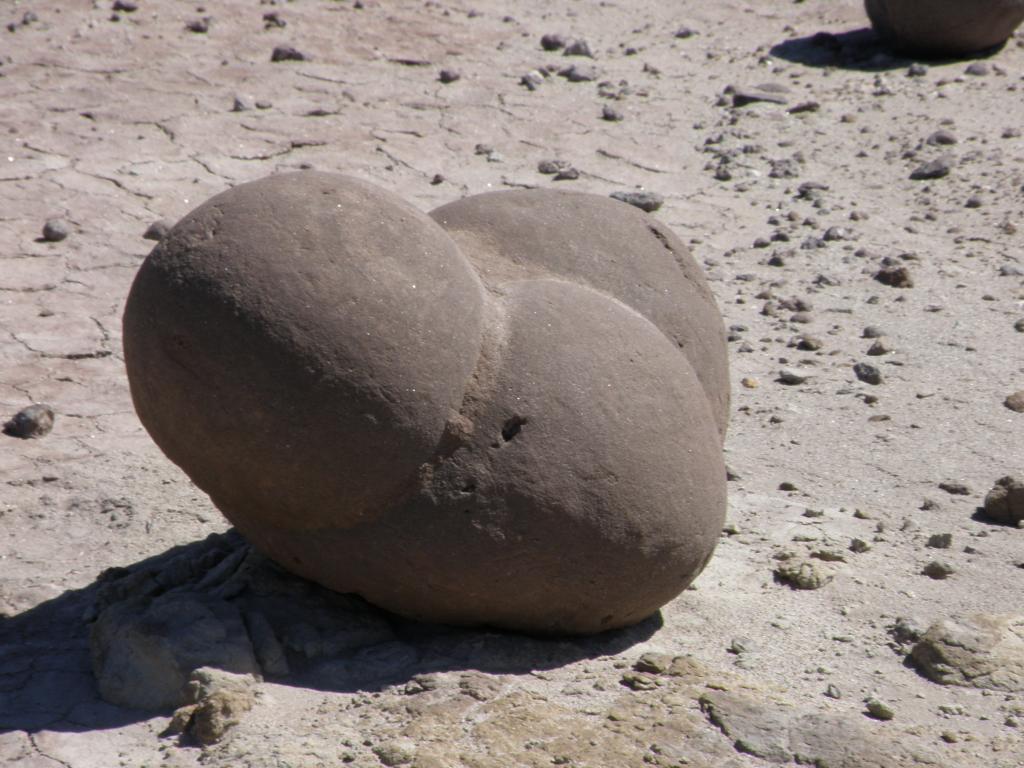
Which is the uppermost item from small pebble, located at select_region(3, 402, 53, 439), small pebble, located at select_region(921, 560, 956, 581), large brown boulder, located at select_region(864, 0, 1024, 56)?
large brown boulder, located at select_region(864, 0, 1024, 56)

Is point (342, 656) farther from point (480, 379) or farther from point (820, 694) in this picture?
point (820, 694)

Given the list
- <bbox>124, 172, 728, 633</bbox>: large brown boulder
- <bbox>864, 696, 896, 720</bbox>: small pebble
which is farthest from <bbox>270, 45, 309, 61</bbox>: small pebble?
<bbox>864, 696, 896, 720</bbox>: small pebble

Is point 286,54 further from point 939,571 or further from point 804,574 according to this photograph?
point 939,571

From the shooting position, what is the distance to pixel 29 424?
180 inches

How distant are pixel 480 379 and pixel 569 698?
738mm

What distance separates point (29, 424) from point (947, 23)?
614cm

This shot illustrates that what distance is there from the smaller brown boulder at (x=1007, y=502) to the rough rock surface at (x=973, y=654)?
75 cm

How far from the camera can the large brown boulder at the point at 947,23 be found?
27.4ft

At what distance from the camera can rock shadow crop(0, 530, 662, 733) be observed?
3.13m

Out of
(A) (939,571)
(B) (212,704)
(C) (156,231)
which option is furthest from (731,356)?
(B) (212,704)

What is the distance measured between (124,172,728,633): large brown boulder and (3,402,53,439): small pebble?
1.52m

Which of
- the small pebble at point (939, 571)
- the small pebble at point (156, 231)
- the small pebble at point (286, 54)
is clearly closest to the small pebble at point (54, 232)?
the small pebble at point (156, 231)

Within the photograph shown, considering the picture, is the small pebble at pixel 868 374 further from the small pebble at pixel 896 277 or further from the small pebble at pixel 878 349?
the small pebble at pixel 896 277

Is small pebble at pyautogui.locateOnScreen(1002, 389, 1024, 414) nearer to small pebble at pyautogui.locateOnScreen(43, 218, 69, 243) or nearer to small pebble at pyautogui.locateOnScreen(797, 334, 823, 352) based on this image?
small pebble at pyautogui.locateOnScreen(797, 334, 823, 352)
